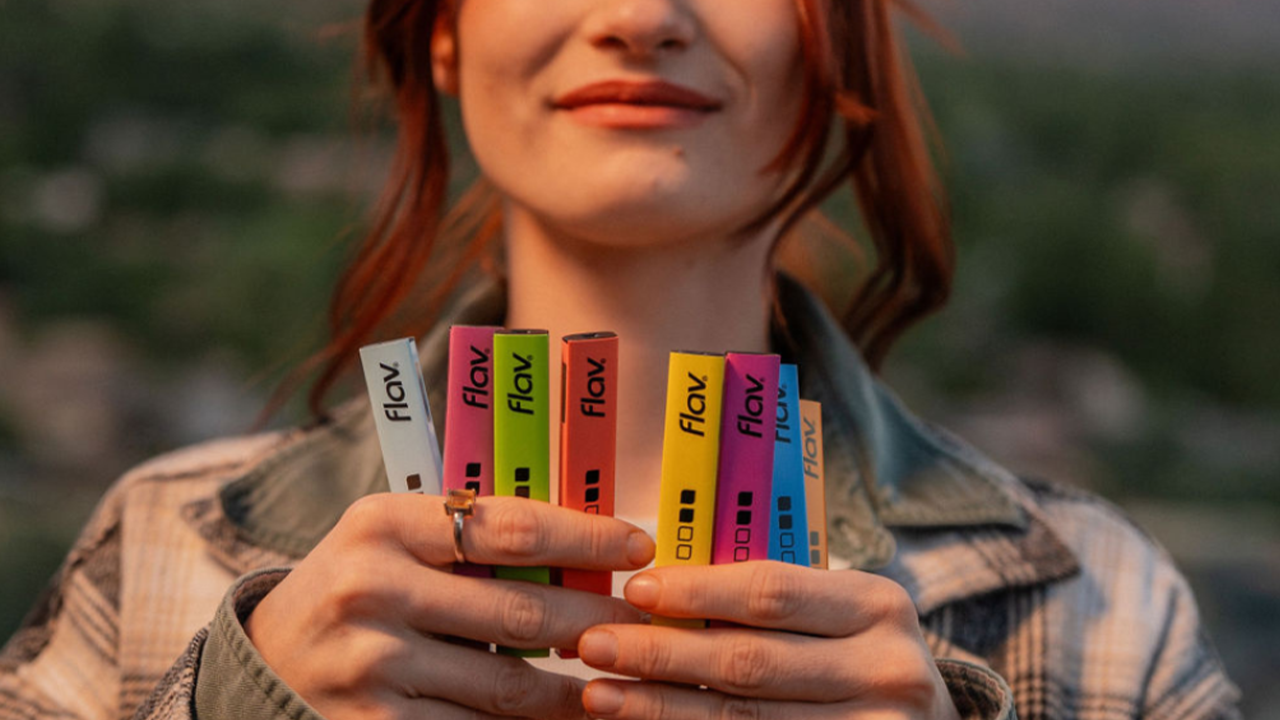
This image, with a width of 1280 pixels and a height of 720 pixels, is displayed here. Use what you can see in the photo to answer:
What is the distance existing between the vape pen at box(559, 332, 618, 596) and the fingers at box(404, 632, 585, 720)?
0.06m

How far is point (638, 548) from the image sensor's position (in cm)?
69

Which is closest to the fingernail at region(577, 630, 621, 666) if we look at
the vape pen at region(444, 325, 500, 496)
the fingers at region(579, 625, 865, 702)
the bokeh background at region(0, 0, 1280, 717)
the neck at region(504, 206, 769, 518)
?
the fingers at region(579, 625, 865, 702)

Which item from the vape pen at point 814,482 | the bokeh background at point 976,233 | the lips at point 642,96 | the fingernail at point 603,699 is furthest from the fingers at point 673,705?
the bokeh background at point 976,233

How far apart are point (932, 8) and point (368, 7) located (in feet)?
4.38

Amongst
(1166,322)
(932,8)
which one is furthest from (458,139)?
(1166,322)

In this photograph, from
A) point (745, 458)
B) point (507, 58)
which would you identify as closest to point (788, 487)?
point (745, 458)

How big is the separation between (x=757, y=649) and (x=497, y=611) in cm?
15

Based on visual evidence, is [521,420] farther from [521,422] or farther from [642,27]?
[642,27]

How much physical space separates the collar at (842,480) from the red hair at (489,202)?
0.28 ft

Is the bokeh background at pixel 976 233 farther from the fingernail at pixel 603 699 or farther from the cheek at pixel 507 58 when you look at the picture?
the fingernail at pixel 603 699

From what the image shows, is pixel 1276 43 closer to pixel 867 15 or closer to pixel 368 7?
pixel 867 15

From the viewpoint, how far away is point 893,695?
0.75 metres

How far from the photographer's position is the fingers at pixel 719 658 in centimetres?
69

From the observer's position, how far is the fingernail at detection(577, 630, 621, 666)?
69cm
